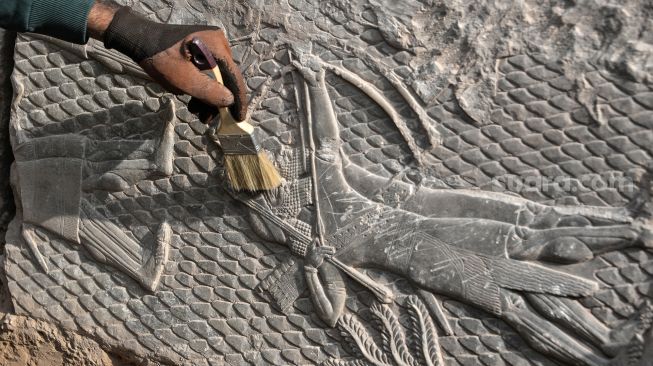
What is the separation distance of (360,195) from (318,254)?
0.19 metres

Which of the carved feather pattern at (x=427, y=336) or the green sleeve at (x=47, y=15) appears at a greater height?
the green sleeve at (x=47, y=15)

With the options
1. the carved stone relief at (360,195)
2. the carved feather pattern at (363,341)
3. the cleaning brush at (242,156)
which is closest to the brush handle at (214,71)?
the cleaning brush at (242,156)

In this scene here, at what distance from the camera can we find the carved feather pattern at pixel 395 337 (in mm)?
1992

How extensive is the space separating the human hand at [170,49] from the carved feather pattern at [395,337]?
63cm

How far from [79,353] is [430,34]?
4.51 feet

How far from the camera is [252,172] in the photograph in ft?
6.67

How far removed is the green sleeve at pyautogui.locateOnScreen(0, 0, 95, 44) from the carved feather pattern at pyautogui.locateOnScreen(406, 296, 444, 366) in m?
1.03

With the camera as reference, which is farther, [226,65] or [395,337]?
[395,337]

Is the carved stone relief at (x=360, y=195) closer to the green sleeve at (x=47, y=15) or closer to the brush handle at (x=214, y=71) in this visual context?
the brush handle at (x=214, y=71)

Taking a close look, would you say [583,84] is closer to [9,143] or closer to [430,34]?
[430,34]

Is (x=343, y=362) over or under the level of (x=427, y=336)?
under

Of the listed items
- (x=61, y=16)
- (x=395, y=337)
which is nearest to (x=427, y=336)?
(x=395, y=337)

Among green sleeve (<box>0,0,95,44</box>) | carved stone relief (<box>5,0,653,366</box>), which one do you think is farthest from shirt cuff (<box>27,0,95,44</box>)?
carved stone relief (<box>5,0,653,366</box>)

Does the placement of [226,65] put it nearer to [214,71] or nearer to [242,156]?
[214,71]
